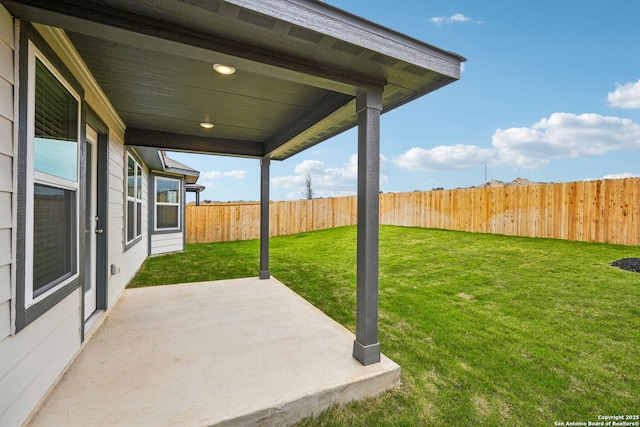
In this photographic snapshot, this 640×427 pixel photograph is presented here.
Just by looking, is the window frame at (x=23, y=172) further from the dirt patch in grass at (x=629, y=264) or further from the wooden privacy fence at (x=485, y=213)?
the wooden privacy fence at (x=485, y=213)

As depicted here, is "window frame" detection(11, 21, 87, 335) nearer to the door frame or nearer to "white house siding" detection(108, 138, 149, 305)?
the door frame

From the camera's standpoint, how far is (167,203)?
8016 mm

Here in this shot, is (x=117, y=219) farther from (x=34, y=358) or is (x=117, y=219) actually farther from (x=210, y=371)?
(x=210, y=371)

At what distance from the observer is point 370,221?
7.29ft

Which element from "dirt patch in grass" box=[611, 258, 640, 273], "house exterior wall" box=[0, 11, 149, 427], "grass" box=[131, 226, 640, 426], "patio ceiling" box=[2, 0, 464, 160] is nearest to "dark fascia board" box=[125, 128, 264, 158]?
"patio ceiling" box=[2, 0, 464, 160]

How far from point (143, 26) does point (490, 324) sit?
4044mm

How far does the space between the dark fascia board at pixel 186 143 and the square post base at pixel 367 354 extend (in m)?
3.47

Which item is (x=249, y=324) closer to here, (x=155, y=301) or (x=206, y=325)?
(x=206, y=325)

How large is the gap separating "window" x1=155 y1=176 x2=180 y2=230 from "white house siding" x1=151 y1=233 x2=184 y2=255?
23cm

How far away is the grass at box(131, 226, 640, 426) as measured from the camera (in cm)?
191

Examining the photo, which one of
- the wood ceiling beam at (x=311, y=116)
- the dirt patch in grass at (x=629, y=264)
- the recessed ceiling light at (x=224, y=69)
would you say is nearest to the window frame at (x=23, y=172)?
the recessed ceiling light at (x=224, y=69)

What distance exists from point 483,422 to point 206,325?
251cm

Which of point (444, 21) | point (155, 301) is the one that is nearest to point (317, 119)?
point (155, 301)

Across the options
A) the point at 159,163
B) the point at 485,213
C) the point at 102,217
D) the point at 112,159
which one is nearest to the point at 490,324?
the point at 102,217
